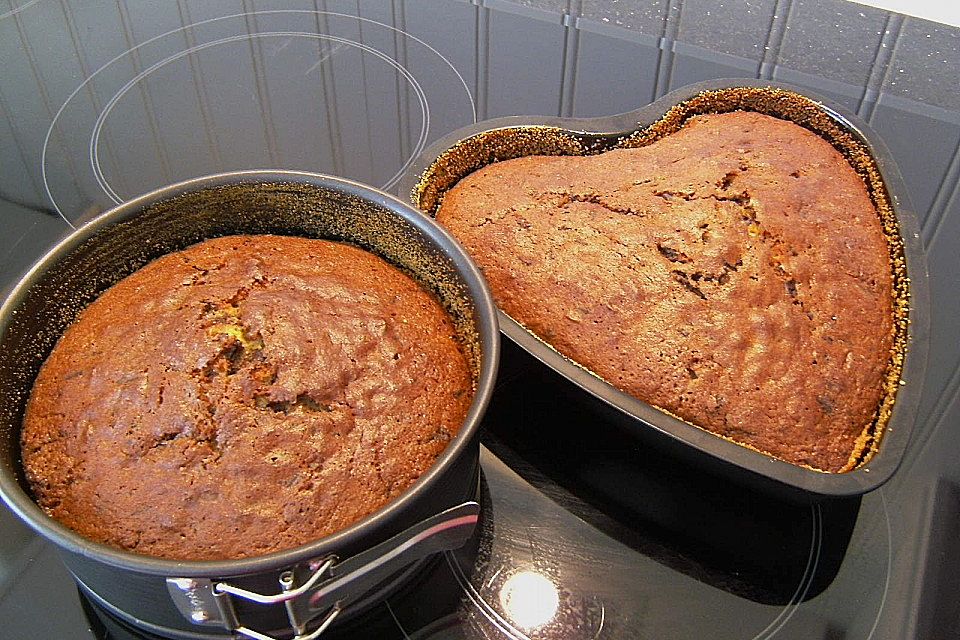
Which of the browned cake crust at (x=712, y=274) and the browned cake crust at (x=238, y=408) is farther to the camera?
the browned cake crust at (x=712, y=274)

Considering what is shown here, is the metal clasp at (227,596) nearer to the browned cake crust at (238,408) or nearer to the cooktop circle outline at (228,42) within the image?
the browned cake crust at (238,408)

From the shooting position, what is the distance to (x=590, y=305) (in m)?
1.02

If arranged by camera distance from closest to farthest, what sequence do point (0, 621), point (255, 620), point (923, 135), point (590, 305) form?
point (255, 620), point (0, 621), point (590, 305), point (923, 135)

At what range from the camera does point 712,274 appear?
1013 millimetres

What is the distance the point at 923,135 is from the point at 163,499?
136 centimetres

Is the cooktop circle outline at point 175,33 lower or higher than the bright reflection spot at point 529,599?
higher

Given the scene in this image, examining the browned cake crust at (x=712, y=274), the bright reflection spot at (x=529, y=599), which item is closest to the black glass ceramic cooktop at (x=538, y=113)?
the bright reflection spot at (x=529, y=599)

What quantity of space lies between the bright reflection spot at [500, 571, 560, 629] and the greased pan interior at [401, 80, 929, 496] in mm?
209

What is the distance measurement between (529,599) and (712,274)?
450 millimetres

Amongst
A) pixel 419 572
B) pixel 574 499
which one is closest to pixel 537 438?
pixel 574 499

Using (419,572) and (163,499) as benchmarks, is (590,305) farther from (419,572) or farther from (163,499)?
(163,499)

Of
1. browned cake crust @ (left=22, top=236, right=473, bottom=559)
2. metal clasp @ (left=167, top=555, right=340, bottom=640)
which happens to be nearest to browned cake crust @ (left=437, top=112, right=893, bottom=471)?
browned cake crust @ (left=22, top=236, right=473, bottom=559)

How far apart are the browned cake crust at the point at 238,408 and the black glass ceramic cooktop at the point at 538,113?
0.18 m

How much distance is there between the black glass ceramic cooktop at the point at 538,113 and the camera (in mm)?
934
